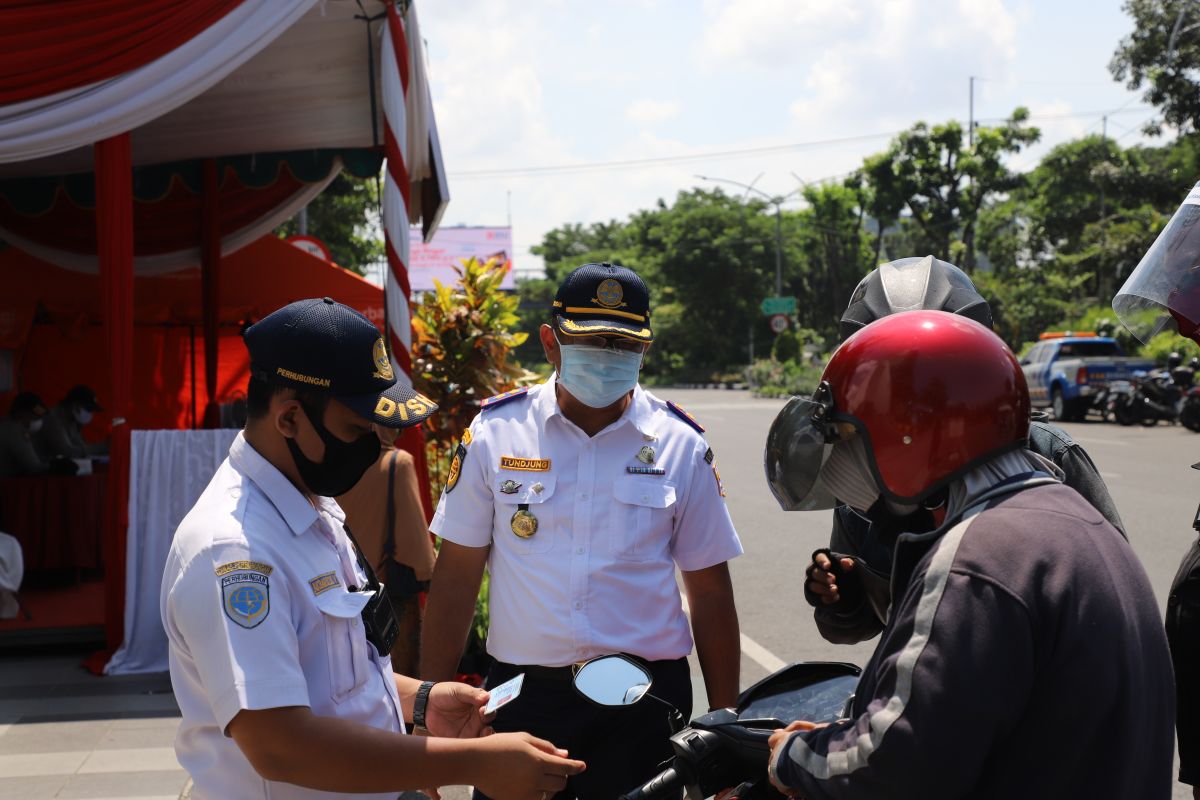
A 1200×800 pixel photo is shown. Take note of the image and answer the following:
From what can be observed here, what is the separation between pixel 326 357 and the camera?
1959 millimetres

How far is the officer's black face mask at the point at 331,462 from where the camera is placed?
79.0 inches

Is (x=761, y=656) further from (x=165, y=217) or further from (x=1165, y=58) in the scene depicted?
(x=1165, y=58)

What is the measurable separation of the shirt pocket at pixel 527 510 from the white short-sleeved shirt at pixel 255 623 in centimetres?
77

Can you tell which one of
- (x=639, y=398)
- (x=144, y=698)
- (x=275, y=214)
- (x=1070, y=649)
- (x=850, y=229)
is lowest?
(x=144, y=698)

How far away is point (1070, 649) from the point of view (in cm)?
138

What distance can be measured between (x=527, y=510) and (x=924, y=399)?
1.45 metres

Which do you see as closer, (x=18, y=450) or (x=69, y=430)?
(x=18, y=450)

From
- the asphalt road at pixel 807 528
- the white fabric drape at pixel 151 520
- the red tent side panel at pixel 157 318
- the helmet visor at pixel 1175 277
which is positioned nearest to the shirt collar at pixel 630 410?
the helmet visor at pixel 1175 277

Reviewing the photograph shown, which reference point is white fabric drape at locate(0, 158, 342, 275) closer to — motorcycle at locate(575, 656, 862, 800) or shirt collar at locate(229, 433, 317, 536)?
shirt collar at locate(229, 433, 317, 536)

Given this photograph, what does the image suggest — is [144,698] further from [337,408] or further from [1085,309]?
[1085,309]

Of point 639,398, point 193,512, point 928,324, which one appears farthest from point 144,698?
point 928,324

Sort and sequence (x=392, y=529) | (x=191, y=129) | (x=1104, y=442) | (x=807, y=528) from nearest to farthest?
(x=392, y=529), (x=191, y=129), (x=807, y=528), (x=1104, y=442)

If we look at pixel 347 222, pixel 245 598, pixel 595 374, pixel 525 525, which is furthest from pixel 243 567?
pixel 347 222

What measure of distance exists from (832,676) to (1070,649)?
620mm
